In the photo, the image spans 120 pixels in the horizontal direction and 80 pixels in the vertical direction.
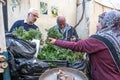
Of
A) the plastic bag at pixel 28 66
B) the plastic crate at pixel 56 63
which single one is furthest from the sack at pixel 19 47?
the plastic crate at pixel 56 63

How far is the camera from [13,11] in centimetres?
684

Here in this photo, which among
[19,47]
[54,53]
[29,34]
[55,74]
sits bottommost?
[55,74]

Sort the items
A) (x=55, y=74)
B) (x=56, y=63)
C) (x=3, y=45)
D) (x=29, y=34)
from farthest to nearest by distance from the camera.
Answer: (x=29, y=34) < (x=56, y=63) < (x=55, y=74) < (x=3, y=45)

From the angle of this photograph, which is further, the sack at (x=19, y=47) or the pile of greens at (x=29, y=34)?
the pile of greens at (x=29, y=34)

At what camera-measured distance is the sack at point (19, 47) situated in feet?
11.8

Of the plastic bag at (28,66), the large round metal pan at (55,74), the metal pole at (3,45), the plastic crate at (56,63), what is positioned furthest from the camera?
the plastic crate at (56,63)

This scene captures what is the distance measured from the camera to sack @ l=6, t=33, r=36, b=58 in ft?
11.8

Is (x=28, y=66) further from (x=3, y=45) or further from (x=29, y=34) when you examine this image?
(x=29, y=34)

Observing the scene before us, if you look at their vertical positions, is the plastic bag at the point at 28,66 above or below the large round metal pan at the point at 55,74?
above

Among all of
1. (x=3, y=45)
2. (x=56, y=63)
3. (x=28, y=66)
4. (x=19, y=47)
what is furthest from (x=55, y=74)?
(x=3, y=45)

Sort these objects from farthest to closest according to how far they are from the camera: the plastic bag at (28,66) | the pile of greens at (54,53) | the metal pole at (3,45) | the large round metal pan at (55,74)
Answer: the pile of greens at (54,53), the plastic bag at (28,66), the large round metal pan at (55,74), the metal pole at (3,45)

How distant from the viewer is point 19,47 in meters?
3.62

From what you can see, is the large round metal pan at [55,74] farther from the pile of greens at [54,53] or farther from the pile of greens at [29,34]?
the pile of greens at [29,34]

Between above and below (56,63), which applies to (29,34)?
above
